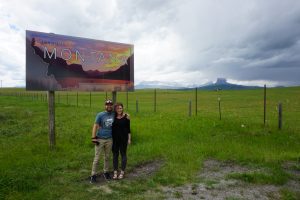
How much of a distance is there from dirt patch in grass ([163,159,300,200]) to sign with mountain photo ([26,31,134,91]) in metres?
5.69

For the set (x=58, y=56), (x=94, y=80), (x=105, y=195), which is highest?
(x=58, y=56)

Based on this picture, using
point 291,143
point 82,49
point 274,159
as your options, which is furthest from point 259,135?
point 82,49

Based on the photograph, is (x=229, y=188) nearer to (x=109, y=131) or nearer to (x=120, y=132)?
(x=120, y=132)

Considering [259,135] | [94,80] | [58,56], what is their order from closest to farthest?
[58,56], [94,80], [259,135]

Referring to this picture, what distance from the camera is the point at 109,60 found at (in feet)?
39.2

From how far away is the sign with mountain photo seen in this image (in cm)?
1026

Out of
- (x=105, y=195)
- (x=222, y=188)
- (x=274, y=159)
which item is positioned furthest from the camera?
(x=274, y=159)

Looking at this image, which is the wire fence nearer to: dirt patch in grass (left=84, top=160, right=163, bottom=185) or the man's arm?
dirt patch in grass (left=84, top=160, right=163, bottom=185)

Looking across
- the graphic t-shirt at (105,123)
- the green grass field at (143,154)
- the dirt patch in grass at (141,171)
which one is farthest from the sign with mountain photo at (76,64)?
the dirt patch in grass at (141,171)

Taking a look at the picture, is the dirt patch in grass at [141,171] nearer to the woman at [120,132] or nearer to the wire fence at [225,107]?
the woman at [120,132]

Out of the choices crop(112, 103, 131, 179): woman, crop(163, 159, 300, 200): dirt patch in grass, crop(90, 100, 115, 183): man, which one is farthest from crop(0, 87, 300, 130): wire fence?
crop(90, 100, 115, 183): man

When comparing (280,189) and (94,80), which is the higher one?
(94,80)

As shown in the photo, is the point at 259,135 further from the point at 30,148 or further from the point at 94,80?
the point at 30,148

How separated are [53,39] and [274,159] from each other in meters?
8.24
